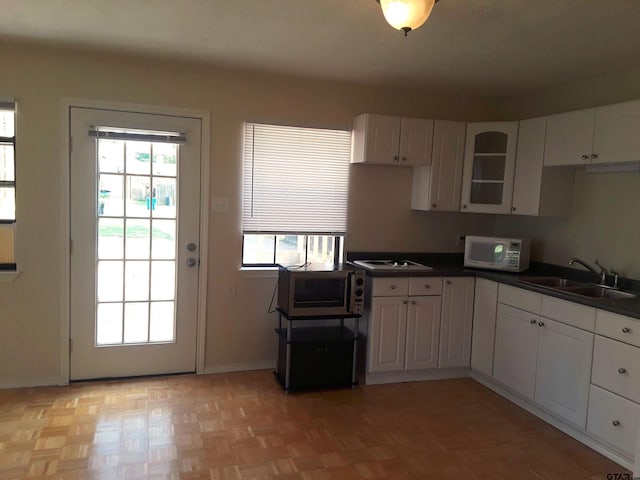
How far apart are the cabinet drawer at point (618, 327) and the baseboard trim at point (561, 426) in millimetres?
662

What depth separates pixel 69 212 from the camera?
3490mm

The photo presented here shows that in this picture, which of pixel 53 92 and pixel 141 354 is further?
pixel 141 354

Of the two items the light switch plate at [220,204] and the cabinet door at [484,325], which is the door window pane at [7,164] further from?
the cabinet door at [484,325]

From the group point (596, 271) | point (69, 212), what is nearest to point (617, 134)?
point (596, 271)

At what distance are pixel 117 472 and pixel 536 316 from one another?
273 cm

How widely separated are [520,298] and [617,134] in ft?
4.07

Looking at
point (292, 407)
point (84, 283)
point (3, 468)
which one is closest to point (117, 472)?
point (3, 468)

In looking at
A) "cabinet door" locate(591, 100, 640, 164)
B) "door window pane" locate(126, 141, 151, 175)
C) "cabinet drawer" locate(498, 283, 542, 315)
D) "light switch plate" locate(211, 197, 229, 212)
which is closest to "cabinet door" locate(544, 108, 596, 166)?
"cabinet door" locate(591, 100, 640, 164)

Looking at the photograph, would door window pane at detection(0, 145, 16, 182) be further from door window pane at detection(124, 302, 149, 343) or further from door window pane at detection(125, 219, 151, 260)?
door window pane at detection(124, 302, 149, 343)

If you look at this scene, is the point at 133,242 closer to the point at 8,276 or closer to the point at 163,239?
the point at 163,239

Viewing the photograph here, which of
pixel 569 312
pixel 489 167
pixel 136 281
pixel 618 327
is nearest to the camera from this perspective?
pixel 618 327

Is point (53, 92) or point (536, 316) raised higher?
point (53, 92)

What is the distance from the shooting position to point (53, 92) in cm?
339

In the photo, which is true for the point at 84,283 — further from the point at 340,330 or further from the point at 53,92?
the point at 340,330
